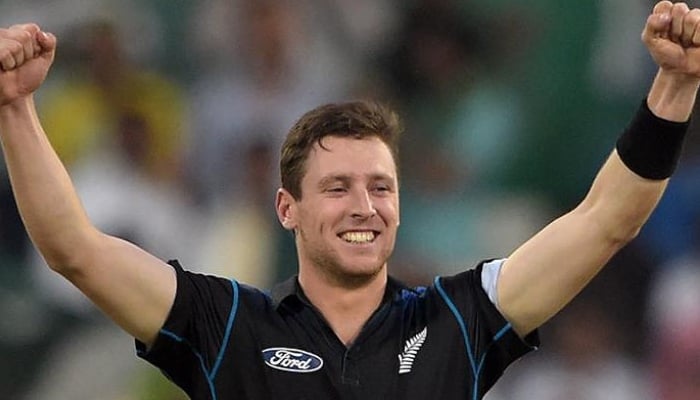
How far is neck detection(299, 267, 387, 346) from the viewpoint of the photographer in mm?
3141

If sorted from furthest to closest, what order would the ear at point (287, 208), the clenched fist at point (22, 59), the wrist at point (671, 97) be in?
the ear at point (287, 208) → the wrist at point (671, 97) → the clenched fist at point (22, 59)

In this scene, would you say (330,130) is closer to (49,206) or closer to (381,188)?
(381,188)

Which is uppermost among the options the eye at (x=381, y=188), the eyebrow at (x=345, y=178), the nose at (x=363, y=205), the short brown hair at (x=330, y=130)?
the short brown hair at (x=330, y=130)

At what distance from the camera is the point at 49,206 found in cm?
284

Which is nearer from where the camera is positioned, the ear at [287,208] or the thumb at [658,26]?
the thumb at [658,26]

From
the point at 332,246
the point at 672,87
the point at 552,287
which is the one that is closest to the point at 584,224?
the point at 552,287

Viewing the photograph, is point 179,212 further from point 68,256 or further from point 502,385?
point 68,256

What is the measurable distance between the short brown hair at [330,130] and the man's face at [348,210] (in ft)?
0.06

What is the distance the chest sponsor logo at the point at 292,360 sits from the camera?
119 inches

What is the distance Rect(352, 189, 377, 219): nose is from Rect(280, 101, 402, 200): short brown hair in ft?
0.51

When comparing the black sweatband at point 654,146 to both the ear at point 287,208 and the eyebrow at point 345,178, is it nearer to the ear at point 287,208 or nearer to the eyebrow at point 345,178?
the eyebrow at point 345,178

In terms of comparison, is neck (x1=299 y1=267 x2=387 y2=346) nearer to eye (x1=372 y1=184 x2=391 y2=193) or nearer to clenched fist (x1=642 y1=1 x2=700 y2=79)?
eye (x1=372 y1=184 x2=391 y2=193)

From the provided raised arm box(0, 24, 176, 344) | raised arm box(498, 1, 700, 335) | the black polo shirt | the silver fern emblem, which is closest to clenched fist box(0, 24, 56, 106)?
raised arm box(0, 24, 176, 344)

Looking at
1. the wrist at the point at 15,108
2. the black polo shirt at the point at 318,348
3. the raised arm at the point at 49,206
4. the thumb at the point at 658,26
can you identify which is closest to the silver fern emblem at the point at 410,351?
the black polo shirt at the point at 318,348
